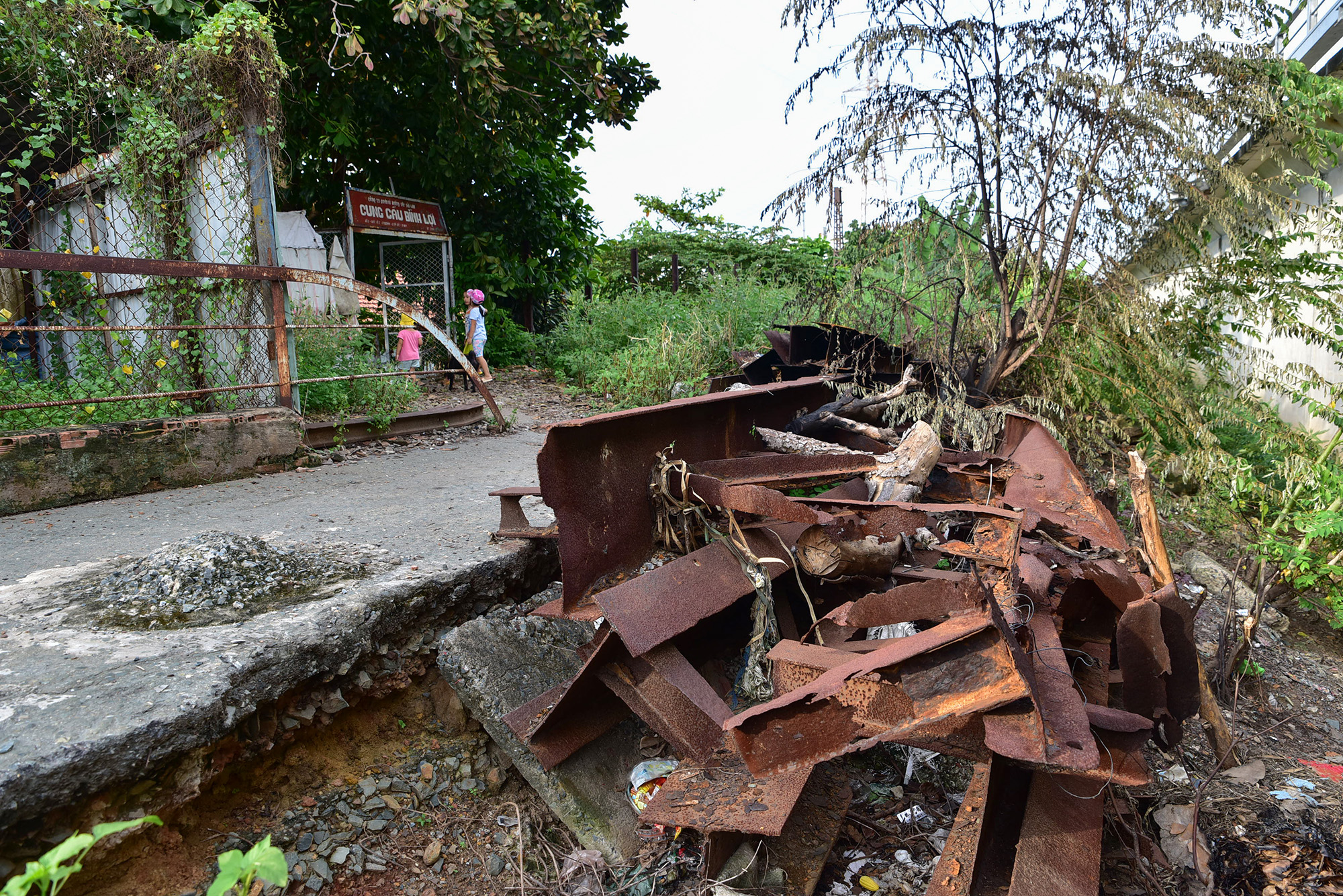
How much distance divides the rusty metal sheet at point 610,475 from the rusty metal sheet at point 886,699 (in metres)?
0.93

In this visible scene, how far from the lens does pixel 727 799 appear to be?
73.7 inches

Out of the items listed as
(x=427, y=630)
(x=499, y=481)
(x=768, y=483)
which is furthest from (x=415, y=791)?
(x=499, y=481)

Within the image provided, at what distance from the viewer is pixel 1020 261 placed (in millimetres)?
5215

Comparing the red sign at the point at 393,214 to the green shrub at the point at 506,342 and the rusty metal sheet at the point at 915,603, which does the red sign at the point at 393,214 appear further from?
the rusty metal sheet at the point at 915,603

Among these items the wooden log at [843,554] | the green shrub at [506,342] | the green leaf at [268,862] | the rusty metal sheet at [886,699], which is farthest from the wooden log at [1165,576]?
the green shrub at [506,342]

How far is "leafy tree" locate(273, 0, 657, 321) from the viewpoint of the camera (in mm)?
6891

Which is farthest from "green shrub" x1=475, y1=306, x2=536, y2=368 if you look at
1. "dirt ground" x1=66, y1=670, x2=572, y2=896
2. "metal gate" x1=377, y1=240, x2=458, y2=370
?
"dirt ground" x1=66, y1=670, x2=572, y2=896

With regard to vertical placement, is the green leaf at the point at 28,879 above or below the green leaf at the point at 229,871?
above

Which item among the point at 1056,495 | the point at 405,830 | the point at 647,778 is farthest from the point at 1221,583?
the point at 405,830

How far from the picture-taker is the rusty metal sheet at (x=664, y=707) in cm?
207

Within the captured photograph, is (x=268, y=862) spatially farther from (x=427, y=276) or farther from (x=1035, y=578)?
(x=427, y=276)

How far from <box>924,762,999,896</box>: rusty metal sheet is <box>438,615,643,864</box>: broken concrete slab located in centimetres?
86

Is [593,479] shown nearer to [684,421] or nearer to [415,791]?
[684,421]

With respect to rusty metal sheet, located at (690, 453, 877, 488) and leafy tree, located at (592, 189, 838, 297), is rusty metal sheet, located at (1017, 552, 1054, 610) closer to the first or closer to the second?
rusty metal sheet, located at (690, 453, 877, 488)
